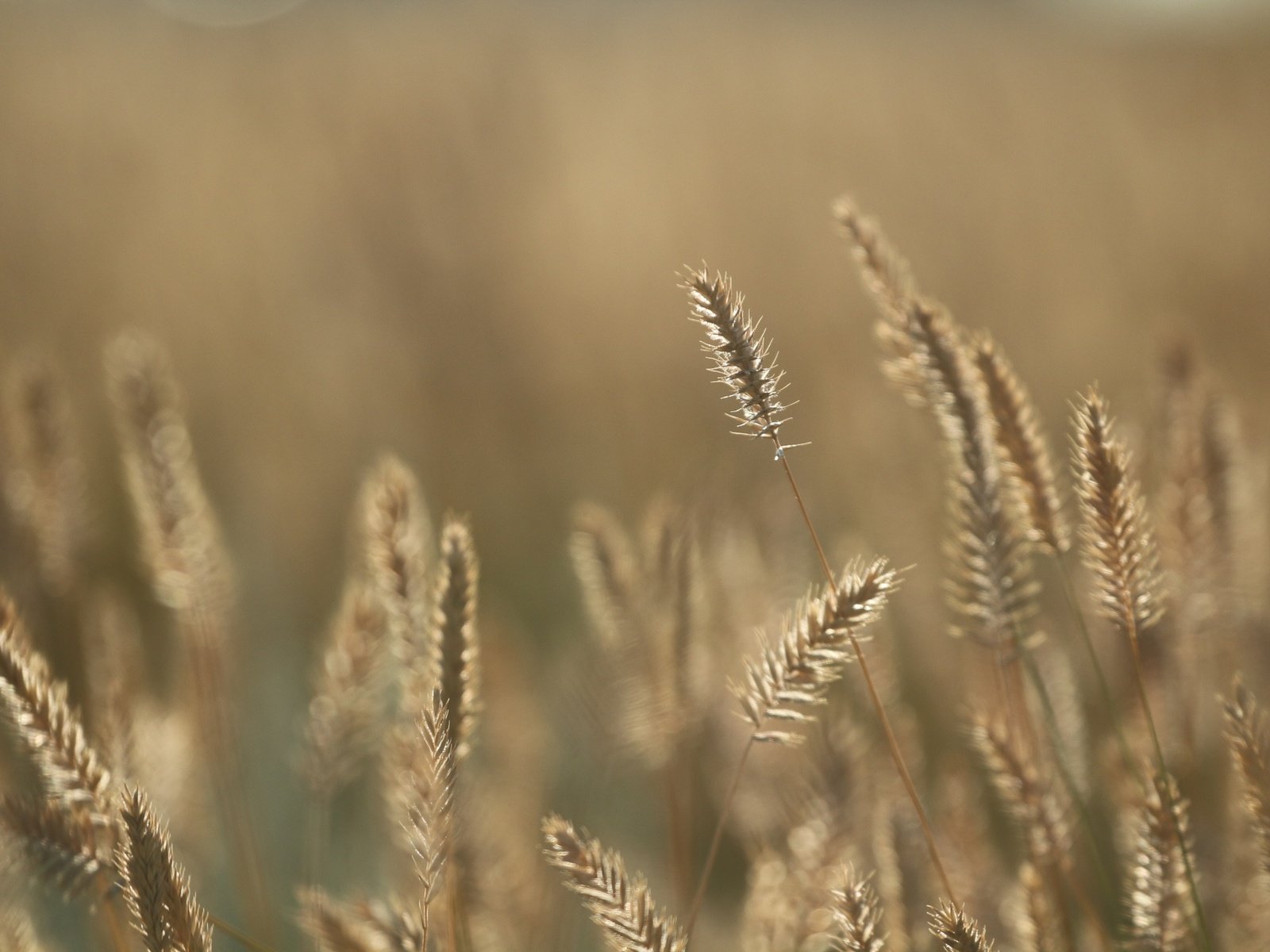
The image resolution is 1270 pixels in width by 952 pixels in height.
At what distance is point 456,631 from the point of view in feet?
1.87

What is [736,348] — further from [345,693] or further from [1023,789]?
[345,693]

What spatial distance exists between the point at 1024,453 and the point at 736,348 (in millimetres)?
225

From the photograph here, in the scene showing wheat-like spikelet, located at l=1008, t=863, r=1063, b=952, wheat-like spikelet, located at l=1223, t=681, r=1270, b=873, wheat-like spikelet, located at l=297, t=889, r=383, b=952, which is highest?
wheat-like spikelet, located at l=1223, t=681, r=1270, b=873

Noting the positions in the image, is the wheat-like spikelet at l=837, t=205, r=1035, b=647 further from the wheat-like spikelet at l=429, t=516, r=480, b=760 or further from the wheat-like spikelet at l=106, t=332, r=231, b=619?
the wheat-like spikelet at l=106, t=332, r=231, b=619

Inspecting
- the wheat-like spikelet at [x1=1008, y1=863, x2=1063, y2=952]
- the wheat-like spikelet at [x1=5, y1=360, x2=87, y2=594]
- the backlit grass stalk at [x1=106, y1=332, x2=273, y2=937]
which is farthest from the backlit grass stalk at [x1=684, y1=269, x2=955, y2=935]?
the wheat-like spikelet at [x1=5, y1=360, x2=87, y2=594]

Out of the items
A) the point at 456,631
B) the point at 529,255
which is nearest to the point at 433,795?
the point at 456,631

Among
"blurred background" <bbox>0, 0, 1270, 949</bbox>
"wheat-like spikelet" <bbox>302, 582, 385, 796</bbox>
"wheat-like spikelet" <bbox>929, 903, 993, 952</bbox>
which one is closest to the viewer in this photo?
"wheat-like spikelet" <bbox>929, 903, 993, 952</bbox>

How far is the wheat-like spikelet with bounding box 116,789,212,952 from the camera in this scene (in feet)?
1.57

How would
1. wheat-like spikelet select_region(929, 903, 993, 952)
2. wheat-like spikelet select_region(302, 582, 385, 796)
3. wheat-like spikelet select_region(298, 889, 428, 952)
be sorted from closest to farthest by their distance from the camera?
1. wheat-like spikelet select_region(929, 903, 993, 952)
2. wheat-like spikelet select_region(298, 889, 428, 952)
3. wheat-like spikelet select_region(302, 582, 385, 796)

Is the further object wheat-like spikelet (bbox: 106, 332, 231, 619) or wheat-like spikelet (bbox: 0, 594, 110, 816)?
wheat-like spikelet (bbox: 106, 332, 231, 619)

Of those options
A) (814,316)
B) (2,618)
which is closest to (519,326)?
(814,316)

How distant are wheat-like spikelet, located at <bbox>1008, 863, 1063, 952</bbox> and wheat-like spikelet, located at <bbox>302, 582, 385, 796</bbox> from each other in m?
0.55

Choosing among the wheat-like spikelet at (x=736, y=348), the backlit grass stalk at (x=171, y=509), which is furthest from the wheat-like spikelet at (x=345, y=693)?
the wheat-like spikelet at (x=736, y=348)

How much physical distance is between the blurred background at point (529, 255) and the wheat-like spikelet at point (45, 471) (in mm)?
400
